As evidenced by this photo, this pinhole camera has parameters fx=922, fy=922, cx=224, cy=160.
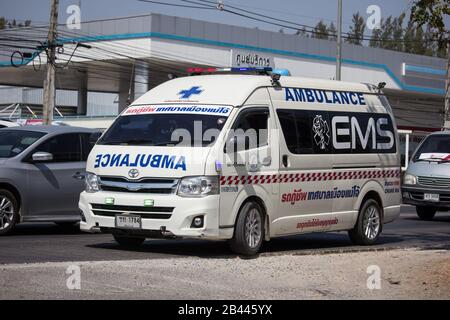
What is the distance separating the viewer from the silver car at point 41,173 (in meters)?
14.3

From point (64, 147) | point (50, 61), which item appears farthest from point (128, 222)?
point (50, 61)

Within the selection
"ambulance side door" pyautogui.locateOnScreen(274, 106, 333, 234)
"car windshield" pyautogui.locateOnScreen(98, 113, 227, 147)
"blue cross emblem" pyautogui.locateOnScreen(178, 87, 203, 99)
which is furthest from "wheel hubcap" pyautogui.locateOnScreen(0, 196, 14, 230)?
"ambulance side door" pyautogui.locateOnScreen(274, 106, 333, 234)

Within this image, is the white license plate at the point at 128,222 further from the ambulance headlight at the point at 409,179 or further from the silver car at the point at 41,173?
the ambulance headlight at the point at 409,179

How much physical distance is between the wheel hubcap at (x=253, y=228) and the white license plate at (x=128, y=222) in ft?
4.96

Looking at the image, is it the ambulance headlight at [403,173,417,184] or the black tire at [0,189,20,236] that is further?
the ambulance headlight at [403,173,417,184]

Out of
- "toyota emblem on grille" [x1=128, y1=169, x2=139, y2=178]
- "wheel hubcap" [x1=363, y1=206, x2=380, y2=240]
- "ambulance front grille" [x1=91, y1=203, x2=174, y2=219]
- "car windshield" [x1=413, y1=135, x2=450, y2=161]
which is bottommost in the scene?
"wheel hubcap" [x1=363, y1=206, x2=380, y2=240]

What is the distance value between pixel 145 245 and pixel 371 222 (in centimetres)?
400

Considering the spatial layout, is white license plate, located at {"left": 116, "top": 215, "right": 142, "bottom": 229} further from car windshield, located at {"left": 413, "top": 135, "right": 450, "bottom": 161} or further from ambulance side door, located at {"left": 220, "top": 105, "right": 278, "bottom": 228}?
car windshield, located at {"left": 413, "top": 135, "right": 450, "bottom": 161}

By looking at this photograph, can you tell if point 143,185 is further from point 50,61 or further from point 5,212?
point 50,61

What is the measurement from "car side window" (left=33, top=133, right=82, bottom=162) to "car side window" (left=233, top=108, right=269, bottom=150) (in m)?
3.92

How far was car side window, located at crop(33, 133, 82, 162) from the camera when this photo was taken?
1516 cm

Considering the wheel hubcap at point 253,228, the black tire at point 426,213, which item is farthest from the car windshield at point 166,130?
the black tire at point 426,213

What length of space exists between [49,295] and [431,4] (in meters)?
7.44

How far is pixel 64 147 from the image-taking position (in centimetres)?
1544
